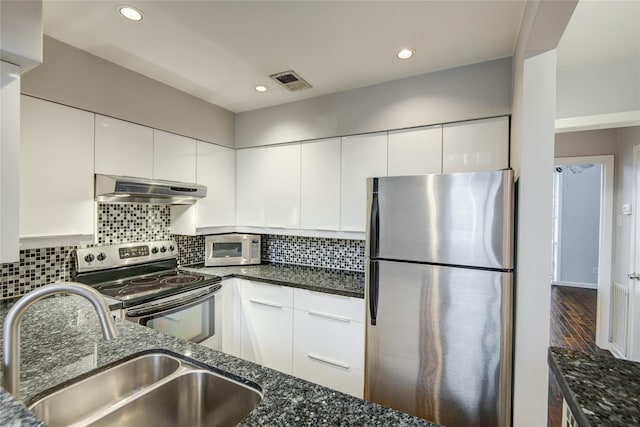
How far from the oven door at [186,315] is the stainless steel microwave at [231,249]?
0.49m

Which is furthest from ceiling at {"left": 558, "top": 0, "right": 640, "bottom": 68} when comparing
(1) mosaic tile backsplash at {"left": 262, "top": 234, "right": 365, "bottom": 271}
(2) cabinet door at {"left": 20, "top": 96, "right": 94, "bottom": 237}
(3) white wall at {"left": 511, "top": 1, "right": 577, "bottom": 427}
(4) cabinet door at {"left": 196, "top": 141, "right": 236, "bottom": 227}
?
(2) cabinet door at {"left": 20, "top": 96, "right": 94, "bottom": 237}

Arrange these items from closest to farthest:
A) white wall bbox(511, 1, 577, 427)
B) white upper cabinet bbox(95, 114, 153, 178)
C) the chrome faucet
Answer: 1. the chrome faucet
2. white wall bbox(511, 1, 577, 427)
3. white upper cabinet bbox(95, 114, 153, 178)

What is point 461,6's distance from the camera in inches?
57.6

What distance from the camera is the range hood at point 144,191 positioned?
1.93 metres

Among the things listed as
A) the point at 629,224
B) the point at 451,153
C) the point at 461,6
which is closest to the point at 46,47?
the point at 461,6

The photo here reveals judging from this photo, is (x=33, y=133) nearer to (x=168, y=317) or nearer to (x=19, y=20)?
(x=19, y=20)

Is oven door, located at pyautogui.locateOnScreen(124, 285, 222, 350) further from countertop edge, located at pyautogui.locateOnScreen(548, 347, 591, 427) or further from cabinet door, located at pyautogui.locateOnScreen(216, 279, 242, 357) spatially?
countertop edge, located at pyautogui.locateOnScreen(548, 347, 591, 427)

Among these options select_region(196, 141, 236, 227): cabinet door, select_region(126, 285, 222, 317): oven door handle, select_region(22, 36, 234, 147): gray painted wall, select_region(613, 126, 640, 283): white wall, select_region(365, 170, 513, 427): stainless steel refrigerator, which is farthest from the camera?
select_region(613, 126, 640, 283): white wall

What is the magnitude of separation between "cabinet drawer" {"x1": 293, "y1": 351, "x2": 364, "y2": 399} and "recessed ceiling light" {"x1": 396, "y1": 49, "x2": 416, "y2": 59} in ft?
7.10

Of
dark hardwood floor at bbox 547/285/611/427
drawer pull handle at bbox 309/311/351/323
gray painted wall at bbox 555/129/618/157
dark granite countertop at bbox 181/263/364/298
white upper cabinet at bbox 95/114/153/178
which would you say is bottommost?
dark hardwood floor at bbox 547/285/611/427

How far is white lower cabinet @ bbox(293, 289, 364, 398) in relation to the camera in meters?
2.08

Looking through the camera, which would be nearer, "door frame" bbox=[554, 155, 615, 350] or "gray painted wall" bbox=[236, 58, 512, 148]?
"gray painted wall" bbox=[236, 58, 512, 148]

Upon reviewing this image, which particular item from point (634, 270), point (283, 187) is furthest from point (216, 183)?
point (634, 270)

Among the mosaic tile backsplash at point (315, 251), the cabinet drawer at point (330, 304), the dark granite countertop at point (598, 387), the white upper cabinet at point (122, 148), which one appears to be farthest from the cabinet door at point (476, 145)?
the white upper cabinet at point (122, 148)
